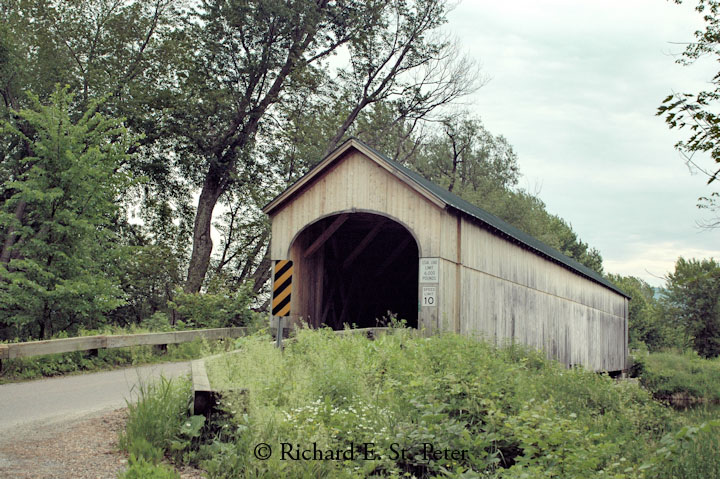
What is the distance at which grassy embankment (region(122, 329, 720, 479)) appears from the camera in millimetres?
4977

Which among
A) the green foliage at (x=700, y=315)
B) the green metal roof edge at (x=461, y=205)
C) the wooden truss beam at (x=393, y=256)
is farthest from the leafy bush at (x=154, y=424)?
the green foliage at (x=700, y=315)

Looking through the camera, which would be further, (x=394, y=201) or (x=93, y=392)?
(x=394, y=201)

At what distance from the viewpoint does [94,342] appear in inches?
406

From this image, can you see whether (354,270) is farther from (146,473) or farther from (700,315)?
(700,315)

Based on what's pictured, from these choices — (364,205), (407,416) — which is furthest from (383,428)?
(364,205)

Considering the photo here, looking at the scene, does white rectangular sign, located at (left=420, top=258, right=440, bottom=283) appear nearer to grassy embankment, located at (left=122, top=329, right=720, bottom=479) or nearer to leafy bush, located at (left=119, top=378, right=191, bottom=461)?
grassy embankment, located at (left=122, top=329, right=720, bottom=479)

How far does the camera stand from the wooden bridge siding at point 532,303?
1409 cm

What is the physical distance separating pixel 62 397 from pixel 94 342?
284 cm

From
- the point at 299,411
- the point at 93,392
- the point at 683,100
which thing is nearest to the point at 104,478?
the point at 299,411

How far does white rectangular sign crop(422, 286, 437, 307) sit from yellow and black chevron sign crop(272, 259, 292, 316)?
3.77m

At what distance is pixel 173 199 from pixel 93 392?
1971cm

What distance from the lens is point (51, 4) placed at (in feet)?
76.3

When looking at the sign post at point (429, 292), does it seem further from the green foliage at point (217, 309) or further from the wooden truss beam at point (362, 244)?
the green foliage at point (217, 309)

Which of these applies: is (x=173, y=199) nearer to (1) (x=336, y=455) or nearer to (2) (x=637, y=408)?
(2) (x=637, y=408)
